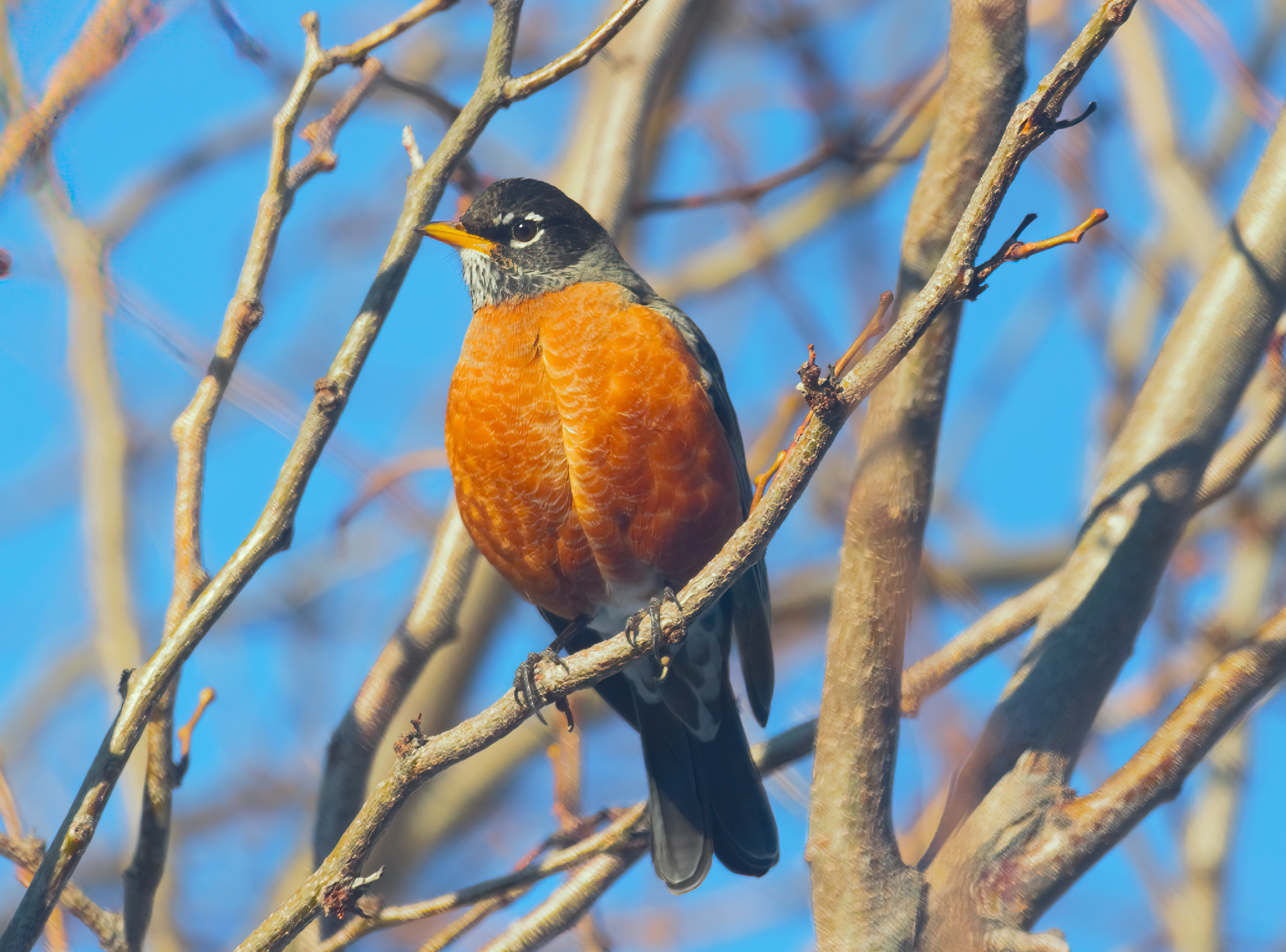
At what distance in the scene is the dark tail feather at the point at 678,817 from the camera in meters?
4.22

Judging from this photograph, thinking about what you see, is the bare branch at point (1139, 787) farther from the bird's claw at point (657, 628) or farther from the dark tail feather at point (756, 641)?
the dark tail feather at point (756, 641)

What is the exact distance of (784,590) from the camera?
21.0ft

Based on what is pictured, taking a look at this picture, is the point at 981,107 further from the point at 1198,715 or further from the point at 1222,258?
the point at 1198,715

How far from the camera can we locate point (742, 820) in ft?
14.1

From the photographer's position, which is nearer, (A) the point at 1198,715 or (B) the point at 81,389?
(A) the point at 1198,715

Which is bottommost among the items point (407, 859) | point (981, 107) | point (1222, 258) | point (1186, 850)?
point (1186, 850)

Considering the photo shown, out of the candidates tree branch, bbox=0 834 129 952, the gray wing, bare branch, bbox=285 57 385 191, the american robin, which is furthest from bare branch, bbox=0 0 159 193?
the gray wing

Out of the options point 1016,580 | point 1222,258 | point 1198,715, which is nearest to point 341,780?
point 1198,715

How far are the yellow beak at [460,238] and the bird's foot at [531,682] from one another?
1703 mm

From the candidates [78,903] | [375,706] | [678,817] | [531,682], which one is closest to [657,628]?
[531,682]

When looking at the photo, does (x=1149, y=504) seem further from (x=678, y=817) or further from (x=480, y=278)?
(x=480, y=278)

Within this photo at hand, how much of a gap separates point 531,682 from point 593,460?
911 mm

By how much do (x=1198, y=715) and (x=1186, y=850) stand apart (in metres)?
2.19

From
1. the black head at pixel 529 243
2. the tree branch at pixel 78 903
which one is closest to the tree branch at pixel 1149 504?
the tree branch at pixel 78 903
